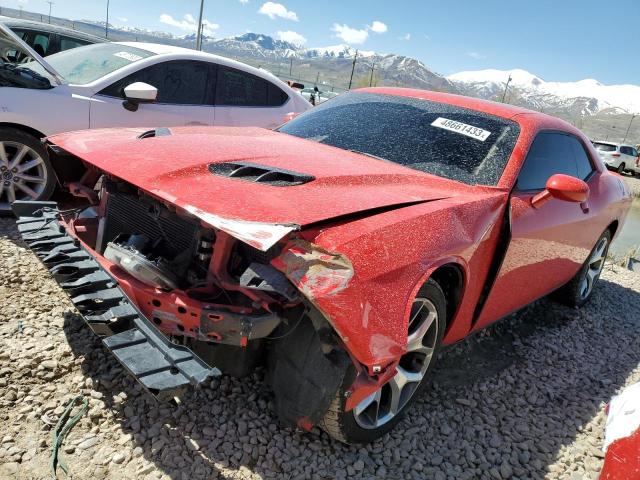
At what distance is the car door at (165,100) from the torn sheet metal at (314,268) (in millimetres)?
3575

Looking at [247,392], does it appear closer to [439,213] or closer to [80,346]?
[80,346]

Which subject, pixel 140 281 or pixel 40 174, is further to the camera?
pixel 40 174

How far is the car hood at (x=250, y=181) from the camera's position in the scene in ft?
6.39

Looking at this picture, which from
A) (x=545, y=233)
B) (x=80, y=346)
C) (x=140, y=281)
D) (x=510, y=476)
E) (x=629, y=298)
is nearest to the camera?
(x=140, y=281)

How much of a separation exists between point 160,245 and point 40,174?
98.1 inches

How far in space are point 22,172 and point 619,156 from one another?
28.9 metres

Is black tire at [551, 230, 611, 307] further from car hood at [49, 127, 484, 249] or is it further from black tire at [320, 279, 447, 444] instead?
black tire at [320, 279, 447, 444]

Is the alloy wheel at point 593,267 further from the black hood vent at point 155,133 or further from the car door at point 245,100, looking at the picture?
the black hood vent at point 155,133

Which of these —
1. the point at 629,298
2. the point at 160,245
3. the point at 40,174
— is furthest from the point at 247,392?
the point at 629,298

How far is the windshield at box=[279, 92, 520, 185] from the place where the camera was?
297 cm

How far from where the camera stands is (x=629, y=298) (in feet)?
18.4

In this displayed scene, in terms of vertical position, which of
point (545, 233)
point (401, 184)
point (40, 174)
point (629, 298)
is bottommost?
point (629, 298)

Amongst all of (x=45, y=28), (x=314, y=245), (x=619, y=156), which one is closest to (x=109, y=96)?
(x=314, y=245)

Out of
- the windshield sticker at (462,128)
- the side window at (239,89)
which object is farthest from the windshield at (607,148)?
the windshield sticker at (462,128)
